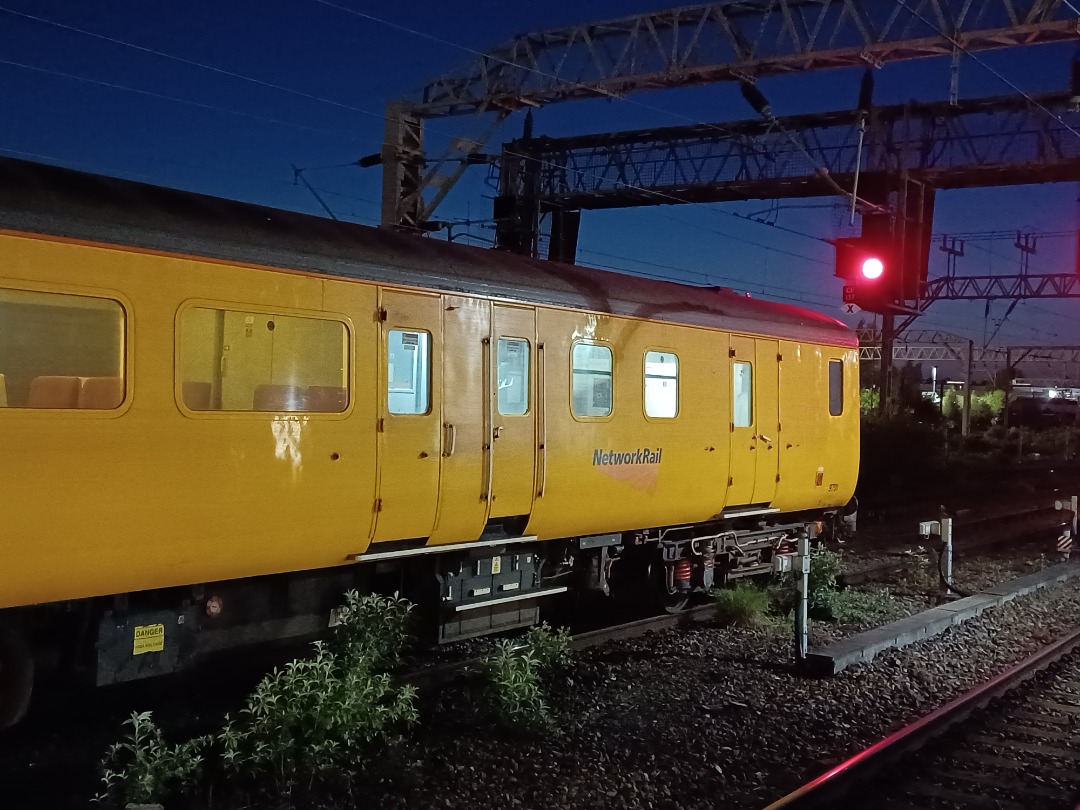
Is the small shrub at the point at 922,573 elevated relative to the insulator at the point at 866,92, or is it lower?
lower

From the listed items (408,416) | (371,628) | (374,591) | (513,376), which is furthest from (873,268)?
(371,628)

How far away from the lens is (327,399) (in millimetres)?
6672

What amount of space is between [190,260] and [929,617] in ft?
26.5

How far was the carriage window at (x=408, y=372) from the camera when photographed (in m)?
7.14

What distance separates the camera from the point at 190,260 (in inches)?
236

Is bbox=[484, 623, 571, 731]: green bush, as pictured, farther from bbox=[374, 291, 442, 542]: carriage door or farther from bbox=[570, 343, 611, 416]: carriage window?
bbox=[570, 343, 611, 416]: carriage window

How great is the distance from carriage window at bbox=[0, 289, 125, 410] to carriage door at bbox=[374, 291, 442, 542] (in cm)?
191

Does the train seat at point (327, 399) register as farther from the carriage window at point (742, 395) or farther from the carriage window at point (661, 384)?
the carriage window at point (742, 395)

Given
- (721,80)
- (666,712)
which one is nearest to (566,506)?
(666,712)

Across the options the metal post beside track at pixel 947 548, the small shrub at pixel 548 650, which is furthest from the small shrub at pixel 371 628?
the metal post beside track at pixel 947 548

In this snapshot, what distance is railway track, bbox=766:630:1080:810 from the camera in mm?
5801

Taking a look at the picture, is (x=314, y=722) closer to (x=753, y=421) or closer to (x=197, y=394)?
(x=197, y=394)

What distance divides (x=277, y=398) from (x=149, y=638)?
5.54 ft

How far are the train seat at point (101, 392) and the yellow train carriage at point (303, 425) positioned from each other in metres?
0.01
